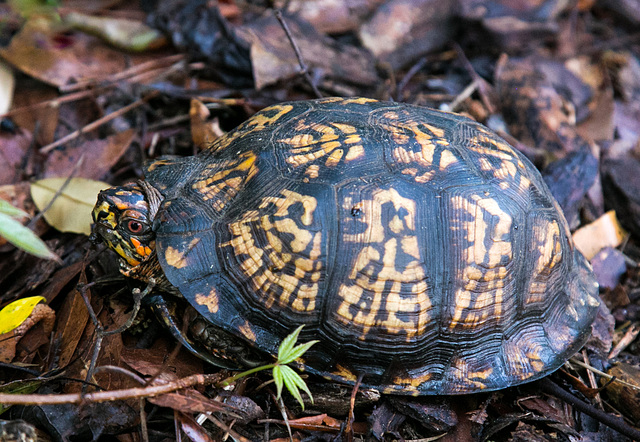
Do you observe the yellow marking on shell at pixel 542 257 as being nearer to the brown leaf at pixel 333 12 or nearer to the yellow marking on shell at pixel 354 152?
the yellow marking on shell at pixel 354 152

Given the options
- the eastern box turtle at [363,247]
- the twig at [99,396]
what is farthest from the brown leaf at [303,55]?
Answer: the twig at [99,396]

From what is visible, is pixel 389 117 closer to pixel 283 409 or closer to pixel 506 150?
pixel 506 150

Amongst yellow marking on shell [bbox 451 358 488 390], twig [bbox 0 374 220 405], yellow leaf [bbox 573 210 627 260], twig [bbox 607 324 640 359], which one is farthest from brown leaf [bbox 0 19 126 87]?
twig [bbox 607 324 640 359]

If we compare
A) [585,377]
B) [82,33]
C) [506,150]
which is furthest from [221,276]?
[82,33]

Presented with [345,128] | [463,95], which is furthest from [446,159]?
[463,95]

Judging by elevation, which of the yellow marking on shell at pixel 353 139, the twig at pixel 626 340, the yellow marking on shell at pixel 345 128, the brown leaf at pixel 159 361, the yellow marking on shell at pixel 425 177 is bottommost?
the twig at pixel 626 340

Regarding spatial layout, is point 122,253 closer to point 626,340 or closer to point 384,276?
point 384,276

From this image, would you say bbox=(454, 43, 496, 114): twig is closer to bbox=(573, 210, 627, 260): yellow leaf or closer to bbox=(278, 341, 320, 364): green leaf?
bbox=(573, 210, 627, 260): yellow leaf
